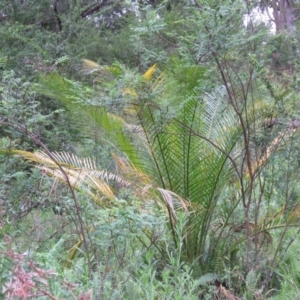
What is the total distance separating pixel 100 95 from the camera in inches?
175

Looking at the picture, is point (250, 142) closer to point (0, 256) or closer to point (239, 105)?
point (239, 105)

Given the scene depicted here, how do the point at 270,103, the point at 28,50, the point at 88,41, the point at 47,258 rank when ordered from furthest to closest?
the point at 88,41
the point at 28,50
the point at 270,103
the point at 47,258

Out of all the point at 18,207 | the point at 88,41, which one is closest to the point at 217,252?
the point at 18,207

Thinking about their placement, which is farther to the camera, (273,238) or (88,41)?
(88,41)

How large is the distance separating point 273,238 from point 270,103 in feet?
4.82

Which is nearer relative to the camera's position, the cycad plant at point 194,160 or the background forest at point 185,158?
the background forest at point 185,158

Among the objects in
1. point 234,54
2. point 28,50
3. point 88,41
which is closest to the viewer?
point 234,54

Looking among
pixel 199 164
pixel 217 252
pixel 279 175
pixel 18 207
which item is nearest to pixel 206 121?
pixel 199 164

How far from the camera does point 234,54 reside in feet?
14.5

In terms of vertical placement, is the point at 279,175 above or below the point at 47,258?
below

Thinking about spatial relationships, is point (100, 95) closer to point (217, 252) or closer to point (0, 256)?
point (217, 252)

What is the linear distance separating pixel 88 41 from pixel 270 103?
5.66 m

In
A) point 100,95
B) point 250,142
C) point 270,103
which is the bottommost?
point 250,142

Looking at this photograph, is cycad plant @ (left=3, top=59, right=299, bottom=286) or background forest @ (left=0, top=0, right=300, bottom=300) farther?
cycad plant @ (left=3, top=59, right=299, bottom=286)
